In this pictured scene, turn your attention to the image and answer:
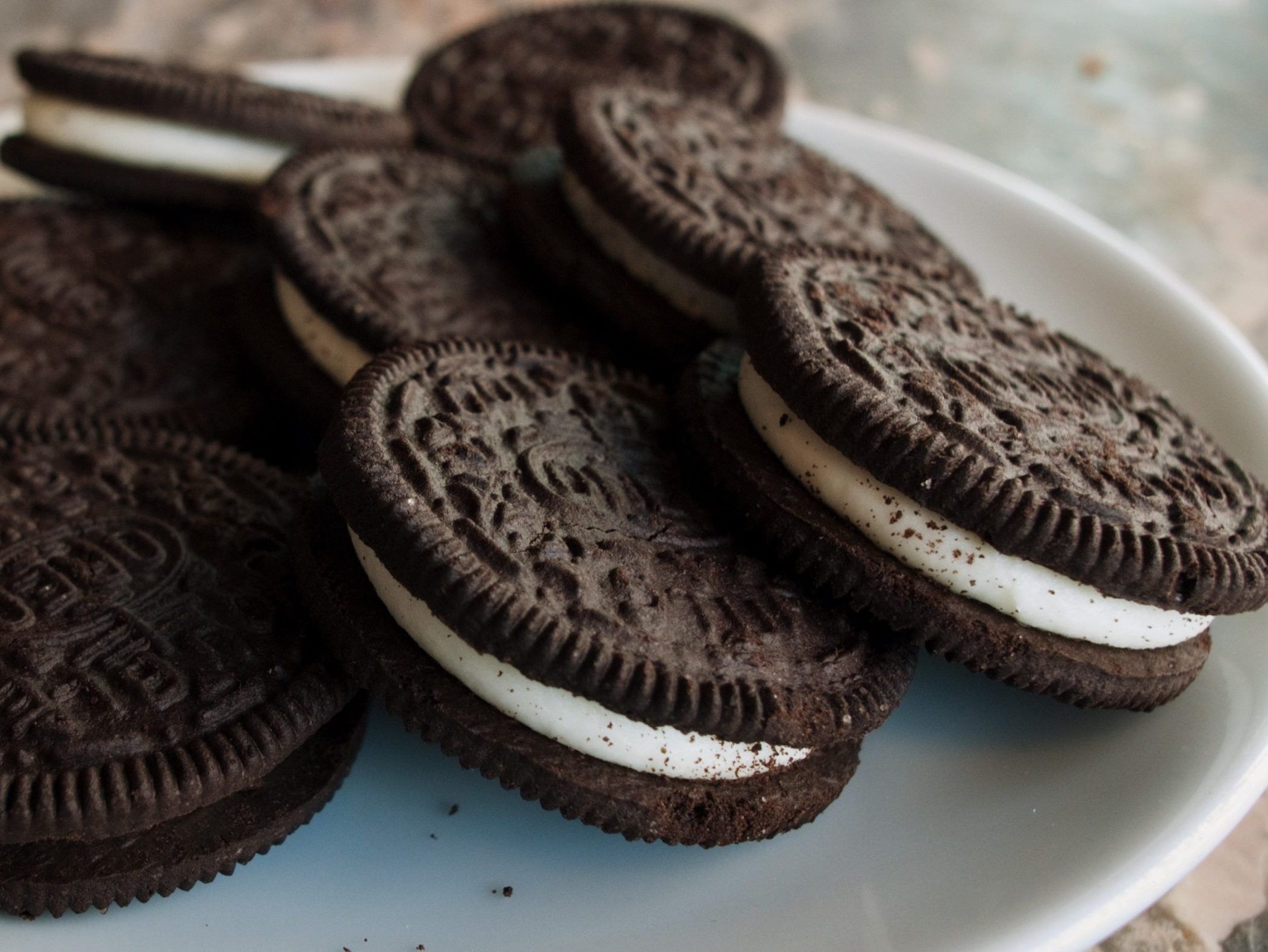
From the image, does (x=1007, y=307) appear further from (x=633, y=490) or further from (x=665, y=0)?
(x=665, y=0)

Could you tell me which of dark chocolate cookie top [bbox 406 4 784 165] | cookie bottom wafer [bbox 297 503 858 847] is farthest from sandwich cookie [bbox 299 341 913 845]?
dark chocolate cookie top [bbox 406 4 784 165]

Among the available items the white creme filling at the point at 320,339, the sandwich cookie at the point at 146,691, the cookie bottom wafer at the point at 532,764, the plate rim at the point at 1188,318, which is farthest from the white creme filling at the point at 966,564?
the white creme filling at the point at 320,339

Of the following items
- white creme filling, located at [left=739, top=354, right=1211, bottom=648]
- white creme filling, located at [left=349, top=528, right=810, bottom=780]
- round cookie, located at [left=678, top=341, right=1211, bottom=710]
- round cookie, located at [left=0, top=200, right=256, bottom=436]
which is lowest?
round cookie, located at [left=0, top=200, right=256, bottom=436]

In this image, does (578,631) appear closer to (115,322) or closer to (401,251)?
(401,251)

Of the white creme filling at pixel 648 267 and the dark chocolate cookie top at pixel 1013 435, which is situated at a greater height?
the dark chocolate cookie top at pixel 1013 435

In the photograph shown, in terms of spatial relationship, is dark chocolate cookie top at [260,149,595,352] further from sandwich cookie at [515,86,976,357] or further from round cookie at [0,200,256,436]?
round cookie at [0,200,256,436]

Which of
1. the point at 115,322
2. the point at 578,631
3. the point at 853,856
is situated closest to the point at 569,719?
the point at 578,631

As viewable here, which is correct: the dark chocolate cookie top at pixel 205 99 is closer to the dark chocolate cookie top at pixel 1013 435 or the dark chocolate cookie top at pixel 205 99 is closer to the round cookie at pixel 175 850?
the dark chocolate cookie top at pixel 1013 435
